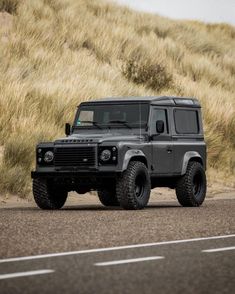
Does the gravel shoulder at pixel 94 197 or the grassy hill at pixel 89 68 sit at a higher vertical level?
the grassy hill at pixel 89 68

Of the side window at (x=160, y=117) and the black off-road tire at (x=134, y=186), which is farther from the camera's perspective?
the side window at (x=160, y=117)

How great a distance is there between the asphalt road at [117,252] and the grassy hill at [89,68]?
550cm

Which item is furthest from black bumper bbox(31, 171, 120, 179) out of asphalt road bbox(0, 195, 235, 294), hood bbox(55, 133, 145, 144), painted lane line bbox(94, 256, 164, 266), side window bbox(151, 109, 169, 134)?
painted lane line bbox(94, 256, 164, 266)

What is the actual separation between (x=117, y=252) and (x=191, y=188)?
27.4ft

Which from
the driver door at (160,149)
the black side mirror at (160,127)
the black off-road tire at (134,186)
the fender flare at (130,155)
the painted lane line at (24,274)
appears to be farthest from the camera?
the driver door at (160,149)

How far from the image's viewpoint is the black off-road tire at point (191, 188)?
19.0 metres

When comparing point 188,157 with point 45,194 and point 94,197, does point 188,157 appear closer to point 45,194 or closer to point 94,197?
point 45,194

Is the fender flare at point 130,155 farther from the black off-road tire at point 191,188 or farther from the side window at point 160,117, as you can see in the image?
the black off-road tire at point 191,188

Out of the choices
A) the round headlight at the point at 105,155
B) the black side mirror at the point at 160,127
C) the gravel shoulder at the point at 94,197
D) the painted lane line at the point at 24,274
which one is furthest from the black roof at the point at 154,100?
the painted lane line at the point at 24,274

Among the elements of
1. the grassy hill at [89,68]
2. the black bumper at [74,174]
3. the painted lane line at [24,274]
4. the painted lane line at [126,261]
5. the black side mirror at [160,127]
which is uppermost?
the grassy hill at [89,68]

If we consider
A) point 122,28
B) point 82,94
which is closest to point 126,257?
point 82,94

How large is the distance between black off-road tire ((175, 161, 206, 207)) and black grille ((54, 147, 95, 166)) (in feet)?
7.48

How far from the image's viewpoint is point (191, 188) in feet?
62.4

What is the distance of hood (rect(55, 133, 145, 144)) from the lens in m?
17.7
